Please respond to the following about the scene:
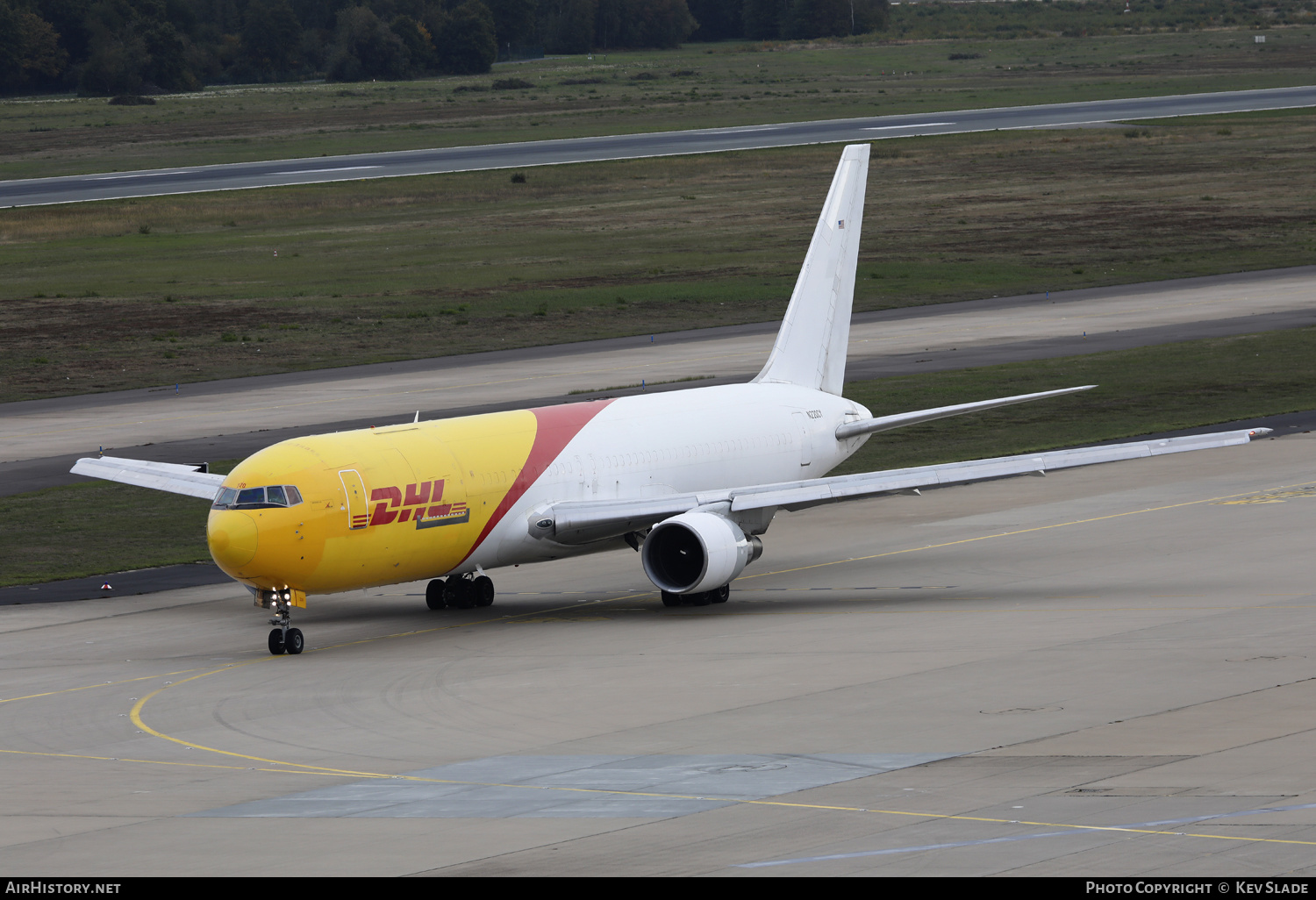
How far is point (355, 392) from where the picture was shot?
67.1 m

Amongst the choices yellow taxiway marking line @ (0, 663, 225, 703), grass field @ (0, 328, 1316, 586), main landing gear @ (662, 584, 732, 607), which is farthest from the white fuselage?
grass field @ (0, 328, 1316, 586)

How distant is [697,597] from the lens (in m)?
36.7

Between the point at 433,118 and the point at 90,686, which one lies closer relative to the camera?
the point at 90,686

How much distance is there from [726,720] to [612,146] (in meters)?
126

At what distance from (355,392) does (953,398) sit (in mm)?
22401

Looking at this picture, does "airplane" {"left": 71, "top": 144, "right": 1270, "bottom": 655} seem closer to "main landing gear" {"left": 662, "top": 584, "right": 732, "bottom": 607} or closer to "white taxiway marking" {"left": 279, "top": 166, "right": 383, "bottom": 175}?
"main landing gear" {"left": 662, "top": 584, "right": 732, "bottom": 607}

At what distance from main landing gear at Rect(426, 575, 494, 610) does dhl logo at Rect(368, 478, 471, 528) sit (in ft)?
8.92

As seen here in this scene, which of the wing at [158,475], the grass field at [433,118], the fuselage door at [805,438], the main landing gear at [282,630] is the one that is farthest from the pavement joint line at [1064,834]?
the grass field at [433,118]

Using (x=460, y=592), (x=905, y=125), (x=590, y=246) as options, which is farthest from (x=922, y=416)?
(x=905, y=125)

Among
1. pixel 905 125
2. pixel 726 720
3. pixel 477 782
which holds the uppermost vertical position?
pixel 905 125

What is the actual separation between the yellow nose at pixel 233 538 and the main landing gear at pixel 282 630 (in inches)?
45.6

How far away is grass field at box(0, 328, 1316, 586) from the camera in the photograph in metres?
45.2

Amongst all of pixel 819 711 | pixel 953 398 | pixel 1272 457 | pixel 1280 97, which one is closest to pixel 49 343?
pixel 953 398

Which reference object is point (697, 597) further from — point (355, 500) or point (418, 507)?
point (355, 500)
